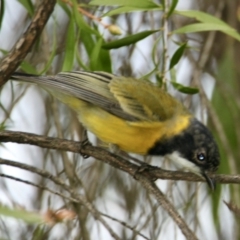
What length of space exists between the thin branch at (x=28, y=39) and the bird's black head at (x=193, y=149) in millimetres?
915

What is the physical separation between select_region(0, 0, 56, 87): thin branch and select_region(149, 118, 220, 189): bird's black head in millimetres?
915

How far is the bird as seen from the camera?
294 cm

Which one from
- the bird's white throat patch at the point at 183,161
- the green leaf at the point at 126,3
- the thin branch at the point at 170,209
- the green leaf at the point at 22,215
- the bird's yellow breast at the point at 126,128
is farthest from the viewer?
the bird's yellow breast at the point at 126,128

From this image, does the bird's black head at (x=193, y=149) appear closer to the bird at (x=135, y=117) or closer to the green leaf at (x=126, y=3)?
the bird at (x=135, y=117)

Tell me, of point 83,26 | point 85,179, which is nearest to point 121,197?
point 85,179

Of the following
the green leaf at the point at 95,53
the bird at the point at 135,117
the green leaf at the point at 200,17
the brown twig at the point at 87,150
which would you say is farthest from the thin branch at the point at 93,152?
the green leaf at the point at 200,17

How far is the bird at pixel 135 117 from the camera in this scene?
9.63 feet

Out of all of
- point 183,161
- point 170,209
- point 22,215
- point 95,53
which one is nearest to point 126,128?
point 183,161

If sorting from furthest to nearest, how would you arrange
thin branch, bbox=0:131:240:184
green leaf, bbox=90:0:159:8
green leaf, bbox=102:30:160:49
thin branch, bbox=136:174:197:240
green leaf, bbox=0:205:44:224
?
green leaf, bbox=102:30:160:49 → green leaf, bbox=90:0:159:8 → thin branch, bbox=0:131:240:184 → thin branch, bbox=136:174:197:240 → green leaf, bbox=0:205:44:224

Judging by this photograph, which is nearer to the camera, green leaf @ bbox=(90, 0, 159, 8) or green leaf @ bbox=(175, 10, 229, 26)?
green leaf @ bbox=(90, 0, 159, 8)

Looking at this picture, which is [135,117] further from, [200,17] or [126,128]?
[200,17]

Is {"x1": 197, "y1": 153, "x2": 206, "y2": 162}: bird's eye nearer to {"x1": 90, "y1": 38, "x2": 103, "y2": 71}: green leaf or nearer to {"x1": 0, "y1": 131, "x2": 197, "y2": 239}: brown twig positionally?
{"x1": 0, "y1": 131, "x2": 197, "y2": 239}: brown twig

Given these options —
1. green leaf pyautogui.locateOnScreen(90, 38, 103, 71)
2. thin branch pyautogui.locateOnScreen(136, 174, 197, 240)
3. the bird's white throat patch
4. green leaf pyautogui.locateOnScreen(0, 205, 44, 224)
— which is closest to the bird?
the bird's white throat patch

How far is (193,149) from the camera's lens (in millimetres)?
2943
